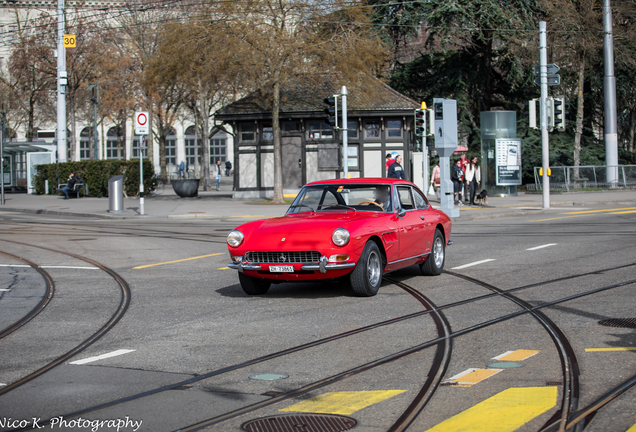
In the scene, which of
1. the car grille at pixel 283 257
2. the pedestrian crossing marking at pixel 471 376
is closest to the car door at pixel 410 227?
the car grille at pixel 283 257

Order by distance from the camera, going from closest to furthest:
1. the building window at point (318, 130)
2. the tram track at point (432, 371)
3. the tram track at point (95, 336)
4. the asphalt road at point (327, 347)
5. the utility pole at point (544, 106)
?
the tram track at point (432, 371), the asphalt road at point (327, 347), the tram track at point (95, 336), the utility pole at point (544, 106), the building window at point (318, 130)

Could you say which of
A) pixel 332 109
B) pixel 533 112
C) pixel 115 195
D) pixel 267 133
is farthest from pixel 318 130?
pixel 115 195

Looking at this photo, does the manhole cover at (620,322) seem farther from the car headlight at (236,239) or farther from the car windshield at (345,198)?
the car headlight at (236,239)

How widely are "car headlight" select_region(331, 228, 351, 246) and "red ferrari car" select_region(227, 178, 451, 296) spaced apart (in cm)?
1

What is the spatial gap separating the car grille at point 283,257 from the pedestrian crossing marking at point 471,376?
343 cm

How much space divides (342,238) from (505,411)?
170 inches

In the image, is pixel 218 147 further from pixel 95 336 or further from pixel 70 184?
pixel 95 336

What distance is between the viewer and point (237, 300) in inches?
361

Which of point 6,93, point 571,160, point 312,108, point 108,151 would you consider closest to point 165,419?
point 312,108

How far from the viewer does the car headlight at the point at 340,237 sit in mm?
8711

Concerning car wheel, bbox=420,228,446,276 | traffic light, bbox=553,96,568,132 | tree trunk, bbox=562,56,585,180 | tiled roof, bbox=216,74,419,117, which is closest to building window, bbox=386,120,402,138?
tiled roof, bbox=216,74,419,117

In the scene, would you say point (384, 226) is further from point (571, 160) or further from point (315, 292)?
point (571, 160)

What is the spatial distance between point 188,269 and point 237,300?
3.16 metres

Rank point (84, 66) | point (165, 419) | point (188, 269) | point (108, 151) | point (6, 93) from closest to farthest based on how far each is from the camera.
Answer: point (165, 419), point (188, 269), point (84, 66), point (6, 93), point (108, 151)
